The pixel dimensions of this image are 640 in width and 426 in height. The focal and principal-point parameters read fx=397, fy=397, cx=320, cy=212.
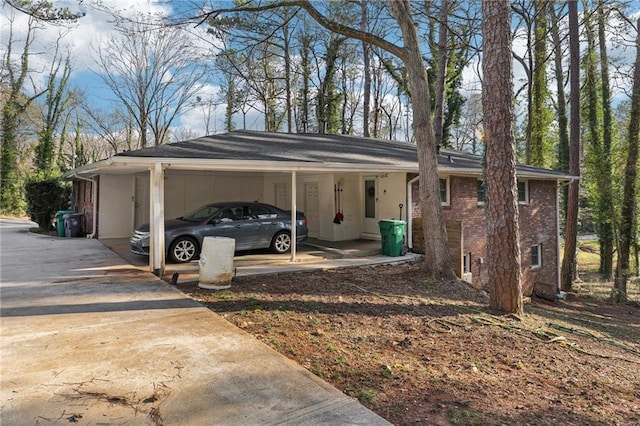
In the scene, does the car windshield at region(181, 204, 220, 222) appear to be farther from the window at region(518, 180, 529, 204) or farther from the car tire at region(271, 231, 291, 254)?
the window at region(518, 180, 529, 204)

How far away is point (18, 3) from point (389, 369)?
1272 centimetres

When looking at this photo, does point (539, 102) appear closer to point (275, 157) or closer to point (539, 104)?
point (539, 104)

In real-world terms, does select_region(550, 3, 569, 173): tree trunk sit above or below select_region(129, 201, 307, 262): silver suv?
above

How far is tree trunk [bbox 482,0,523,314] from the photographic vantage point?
6258 mm

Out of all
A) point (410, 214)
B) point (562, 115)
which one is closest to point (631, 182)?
point (562, 115)

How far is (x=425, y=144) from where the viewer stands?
8430 millimetres

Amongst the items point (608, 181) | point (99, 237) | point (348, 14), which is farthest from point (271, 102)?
point (608, 181)

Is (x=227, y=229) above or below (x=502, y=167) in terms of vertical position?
below

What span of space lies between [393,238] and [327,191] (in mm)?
3485

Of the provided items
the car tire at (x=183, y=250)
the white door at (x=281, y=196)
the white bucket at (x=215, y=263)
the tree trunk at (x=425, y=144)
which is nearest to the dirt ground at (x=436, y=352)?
the white bucket at (x=215, y=263)

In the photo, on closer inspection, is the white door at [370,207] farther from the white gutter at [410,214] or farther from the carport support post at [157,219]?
the carport support post at [157,219]

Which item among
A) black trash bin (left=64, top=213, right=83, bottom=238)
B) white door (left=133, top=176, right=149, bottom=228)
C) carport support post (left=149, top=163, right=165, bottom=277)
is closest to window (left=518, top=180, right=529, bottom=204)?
carport support post (left=149, top=163, right=165, bottom=277)

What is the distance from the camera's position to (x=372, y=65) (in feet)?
91.4

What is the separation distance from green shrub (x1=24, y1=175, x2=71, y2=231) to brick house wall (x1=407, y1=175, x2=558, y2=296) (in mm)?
15873
